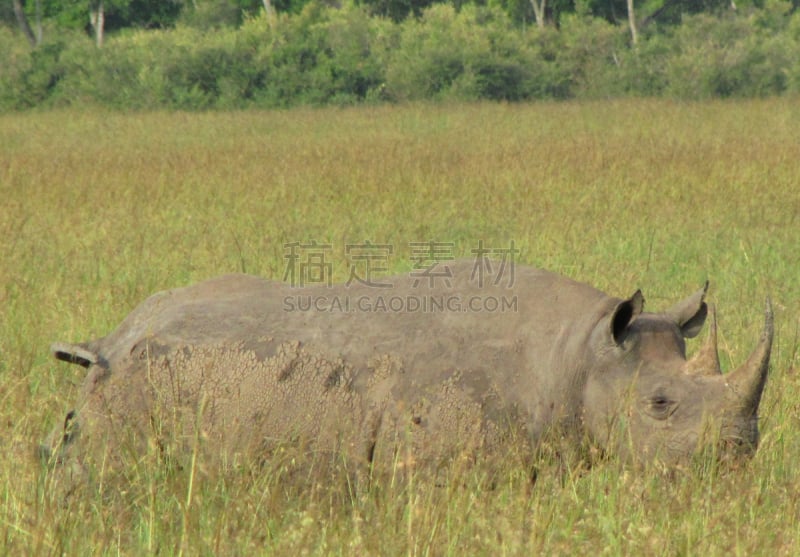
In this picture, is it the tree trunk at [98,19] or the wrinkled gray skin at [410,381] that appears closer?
the wrinkled gray skin at [410,381]

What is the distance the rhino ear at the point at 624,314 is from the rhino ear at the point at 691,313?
0.26m

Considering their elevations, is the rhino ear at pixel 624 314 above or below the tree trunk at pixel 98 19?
below

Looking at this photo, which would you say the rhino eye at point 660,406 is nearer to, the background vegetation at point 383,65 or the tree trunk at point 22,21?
the background vegetation at point 383,65

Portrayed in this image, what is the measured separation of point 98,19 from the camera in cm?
3775

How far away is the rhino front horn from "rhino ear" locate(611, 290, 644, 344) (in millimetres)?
399

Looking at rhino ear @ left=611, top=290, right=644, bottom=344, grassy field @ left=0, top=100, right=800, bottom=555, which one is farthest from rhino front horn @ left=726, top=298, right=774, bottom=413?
rhino ear @ left=611, top=290, right=644, bottom=344

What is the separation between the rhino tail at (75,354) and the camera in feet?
13.3

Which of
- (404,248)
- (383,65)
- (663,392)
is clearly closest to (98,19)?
(383,65)

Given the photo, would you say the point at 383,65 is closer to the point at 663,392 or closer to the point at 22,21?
the point at 22,21

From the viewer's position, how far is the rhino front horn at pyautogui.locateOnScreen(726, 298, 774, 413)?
3479 millimetres

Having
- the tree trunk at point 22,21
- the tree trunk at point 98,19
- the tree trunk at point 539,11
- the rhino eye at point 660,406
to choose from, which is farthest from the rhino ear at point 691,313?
the tree trunk at point 22,21

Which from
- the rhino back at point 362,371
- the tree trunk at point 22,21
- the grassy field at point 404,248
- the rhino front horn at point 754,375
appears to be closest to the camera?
the grassy field at point 404,248

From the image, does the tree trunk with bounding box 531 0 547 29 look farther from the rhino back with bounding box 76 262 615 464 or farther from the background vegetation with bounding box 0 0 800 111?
the rhino back with bounding box 76 262 615 464

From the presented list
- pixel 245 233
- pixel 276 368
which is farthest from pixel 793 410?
pixel 245 233
